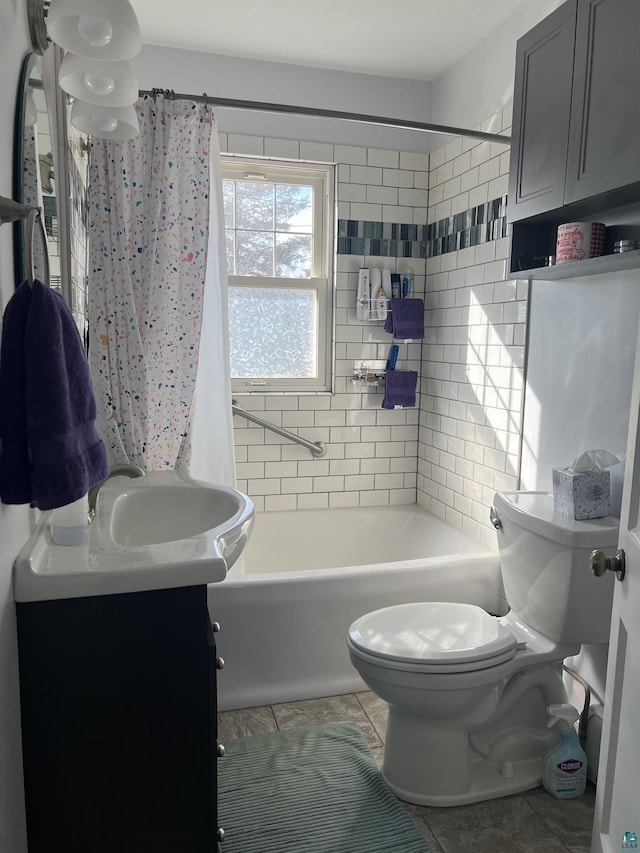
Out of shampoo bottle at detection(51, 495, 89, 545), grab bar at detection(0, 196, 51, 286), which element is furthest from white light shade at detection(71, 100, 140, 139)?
shampoo bottle at detection(51, 495, 89, 545)

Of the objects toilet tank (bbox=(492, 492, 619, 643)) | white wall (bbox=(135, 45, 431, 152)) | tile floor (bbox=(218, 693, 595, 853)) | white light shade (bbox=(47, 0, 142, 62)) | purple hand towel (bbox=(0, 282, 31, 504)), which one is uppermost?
white wall (bbox=(135, 45, 431, 152))

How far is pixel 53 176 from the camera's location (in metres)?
1.59

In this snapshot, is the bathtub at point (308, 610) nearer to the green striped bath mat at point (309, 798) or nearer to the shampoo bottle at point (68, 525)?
the green striped bath mat at point (309, 798)

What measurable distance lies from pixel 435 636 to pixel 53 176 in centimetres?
161

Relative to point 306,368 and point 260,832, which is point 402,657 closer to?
point 260,832

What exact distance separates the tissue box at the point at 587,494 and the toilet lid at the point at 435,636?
0.42 m

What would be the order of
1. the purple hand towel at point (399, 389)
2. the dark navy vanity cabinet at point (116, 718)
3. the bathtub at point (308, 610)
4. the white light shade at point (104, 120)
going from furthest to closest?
the purple hand towel at point (399, 389), the bathtub at point (308, 610), the white light shade at point (104, 120), the dark navy vanity cabinet at point (116, 718)

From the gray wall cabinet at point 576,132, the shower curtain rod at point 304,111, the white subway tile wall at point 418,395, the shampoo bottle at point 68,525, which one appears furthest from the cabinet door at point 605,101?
the shampoo bottle at point 68,525

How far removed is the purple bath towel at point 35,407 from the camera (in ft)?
3.34

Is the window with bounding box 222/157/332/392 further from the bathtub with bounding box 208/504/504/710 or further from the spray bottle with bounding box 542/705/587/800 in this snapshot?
the spray bottle with bounding box 542/705/587/800

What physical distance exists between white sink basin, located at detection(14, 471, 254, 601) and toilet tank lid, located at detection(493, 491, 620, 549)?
891mm

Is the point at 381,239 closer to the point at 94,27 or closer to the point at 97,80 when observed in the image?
the point at 97,80

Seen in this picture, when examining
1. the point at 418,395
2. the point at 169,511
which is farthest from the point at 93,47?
the point at 418,395

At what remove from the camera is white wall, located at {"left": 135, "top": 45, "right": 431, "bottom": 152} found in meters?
3.13
